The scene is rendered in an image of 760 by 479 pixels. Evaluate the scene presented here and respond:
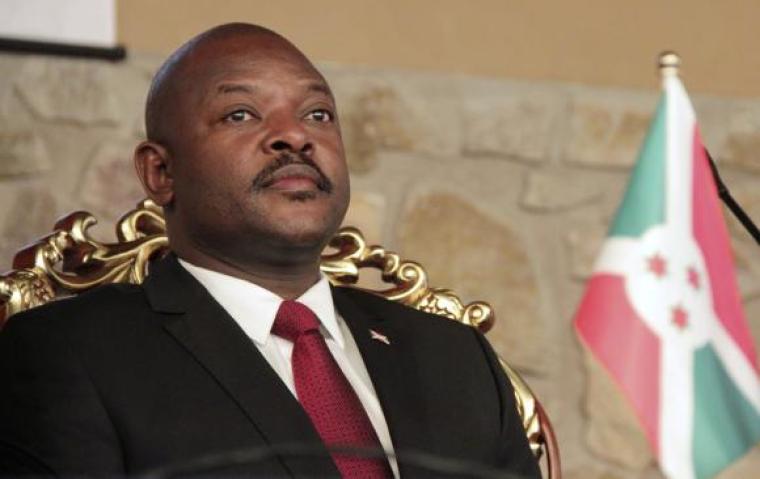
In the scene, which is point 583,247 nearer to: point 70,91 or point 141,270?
point 70,91

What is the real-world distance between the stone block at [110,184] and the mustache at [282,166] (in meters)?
0.94

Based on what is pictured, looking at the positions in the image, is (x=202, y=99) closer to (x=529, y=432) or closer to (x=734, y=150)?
(x=529, y=432)

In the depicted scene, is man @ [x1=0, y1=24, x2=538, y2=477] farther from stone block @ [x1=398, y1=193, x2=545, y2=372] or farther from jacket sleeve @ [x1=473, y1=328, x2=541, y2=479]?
stone block @ [x1=398, y1=193, x2=545, y2=372]

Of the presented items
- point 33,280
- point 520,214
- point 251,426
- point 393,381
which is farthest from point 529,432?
point 520,214

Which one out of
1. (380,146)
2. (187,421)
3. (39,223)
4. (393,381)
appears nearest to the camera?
(187,421)

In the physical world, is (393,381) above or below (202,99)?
below

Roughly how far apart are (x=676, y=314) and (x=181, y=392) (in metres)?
0.63

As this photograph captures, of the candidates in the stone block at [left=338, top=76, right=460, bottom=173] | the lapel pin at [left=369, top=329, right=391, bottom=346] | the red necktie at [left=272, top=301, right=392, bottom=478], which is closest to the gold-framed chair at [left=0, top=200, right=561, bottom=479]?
the lapel pin at [left=369, top=329, right=391, bottom=346]

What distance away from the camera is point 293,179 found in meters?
2.51

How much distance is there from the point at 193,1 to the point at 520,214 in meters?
0.74

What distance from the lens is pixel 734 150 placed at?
3.76 meters

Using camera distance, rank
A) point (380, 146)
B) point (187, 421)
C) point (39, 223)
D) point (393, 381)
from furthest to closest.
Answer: point (380, 146) → point (39, 223) → point (393, 381) → point (187, 421)

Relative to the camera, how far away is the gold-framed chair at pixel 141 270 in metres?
2.59

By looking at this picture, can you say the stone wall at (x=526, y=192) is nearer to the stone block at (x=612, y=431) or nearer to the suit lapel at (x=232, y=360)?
the stone block at (x=612, y=431)
